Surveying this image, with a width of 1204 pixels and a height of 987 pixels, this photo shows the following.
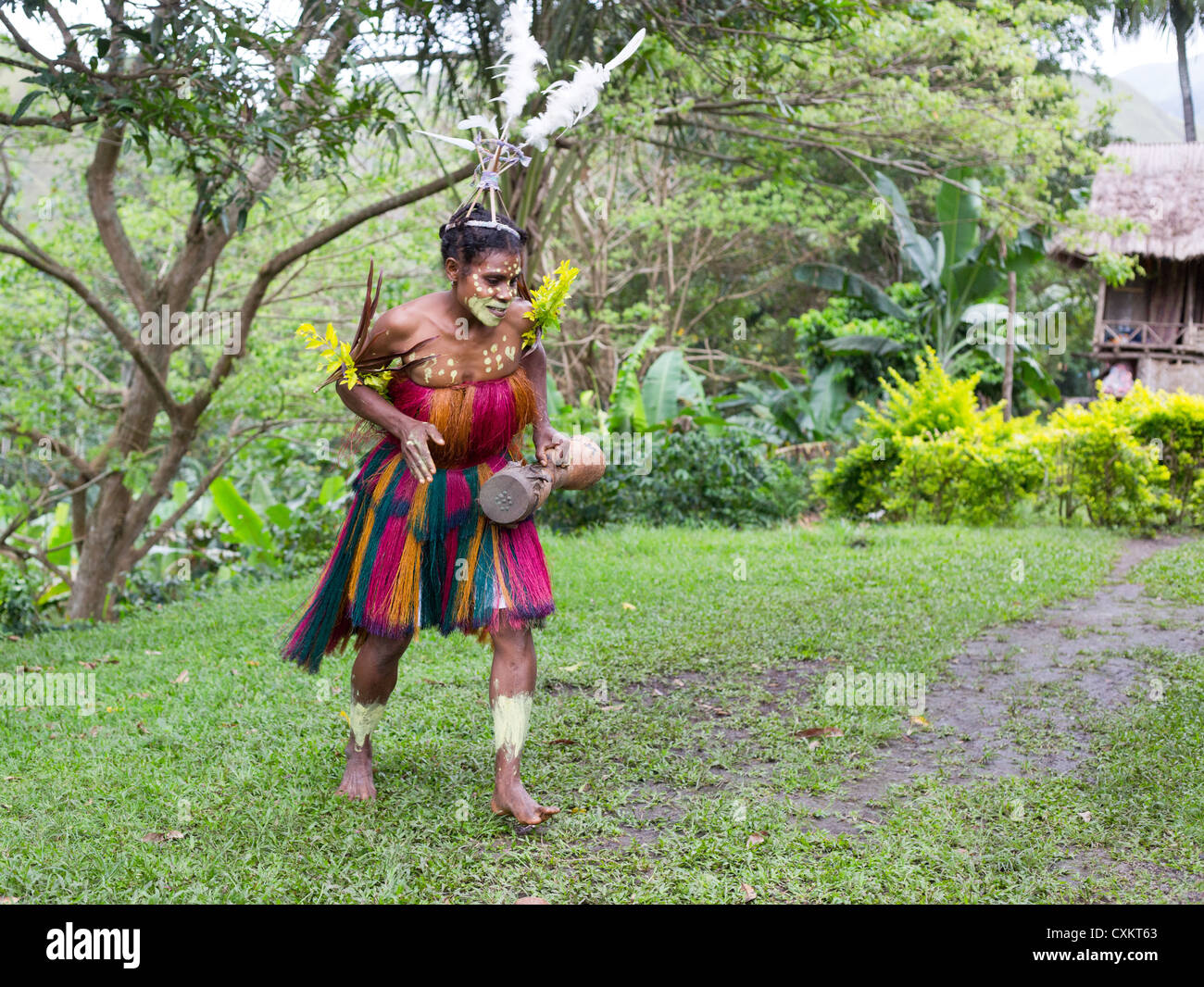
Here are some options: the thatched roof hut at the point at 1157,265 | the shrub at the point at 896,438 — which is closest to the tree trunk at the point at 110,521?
the shrub at the point at 896,438

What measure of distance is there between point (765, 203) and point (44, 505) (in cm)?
1111

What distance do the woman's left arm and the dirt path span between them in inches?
56.2

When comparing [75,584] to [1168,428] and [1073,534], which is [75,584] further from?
[1168,428]

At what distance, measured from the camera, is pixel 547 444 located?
3.70 m

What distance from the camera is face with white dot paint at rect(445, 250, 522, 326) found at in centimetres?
343

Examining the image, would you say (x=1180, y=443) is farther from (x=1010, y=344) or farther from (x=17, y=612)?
(x=17, y=612)

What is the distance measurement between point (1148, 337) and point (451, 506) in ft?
60.9

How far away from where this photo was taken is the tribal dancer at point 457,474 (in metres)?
3.44

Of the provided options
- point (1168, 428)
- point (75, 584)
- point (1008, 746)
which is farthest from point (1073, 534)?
point (75, 584)

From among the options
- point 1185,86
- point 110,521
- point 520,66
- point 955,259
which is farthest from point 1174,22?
point 520,66

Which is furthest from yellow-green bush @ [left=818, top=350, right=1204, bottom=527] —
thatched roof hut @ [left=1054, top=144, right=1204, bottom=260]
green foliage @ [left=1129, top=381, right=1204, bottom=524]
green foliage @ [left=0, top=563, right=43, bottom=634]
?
thatched roof hut @ [left=1054, top=144, right=1204, bottom=260]

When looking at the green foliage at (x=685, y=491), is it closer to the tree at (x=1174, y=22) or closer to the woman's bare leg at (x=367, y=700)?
the woman's bare leg at (x=367, y=700)

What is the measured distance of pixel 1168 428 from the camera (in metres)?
9.53

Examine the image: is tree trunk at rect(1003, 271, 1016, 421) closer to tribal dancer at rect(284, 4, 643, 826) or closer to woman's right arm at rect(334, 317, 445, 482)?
tribal dancer at rect(284, 4, 643, 826)
